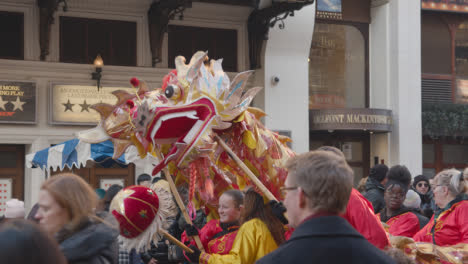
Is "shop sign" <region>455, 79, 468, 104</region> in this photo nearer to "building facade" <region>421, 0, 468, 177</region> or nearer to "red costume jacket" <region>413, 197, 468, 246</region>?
"building facade" <region>421, 0, 468, 177</region>

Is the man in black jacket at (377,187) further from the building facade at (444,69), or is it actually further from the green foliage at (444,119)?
the building facade at (444,69)

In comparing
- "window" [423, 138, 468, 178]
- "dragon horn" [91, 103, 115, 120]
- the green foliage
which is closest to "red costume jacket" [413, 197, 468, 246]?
"dragon horn" [91, 103, 115, 120]

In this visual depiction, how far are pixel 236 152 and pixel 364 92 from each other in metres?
11.0

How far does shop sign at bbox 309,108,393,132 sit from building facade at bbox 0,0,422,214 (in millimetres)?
22

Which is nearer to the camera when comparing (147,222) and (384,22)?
(147,222)

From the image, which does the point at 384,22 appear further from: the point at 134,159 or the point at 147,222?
the point at 147,222

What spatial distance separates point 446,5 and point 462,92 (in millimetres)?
2225

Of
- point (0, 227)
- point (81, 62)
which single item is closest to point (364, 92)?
point (81, 62)

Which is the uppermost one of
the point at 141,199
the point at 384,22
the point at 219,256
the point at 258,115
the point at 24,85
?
the point at 384,22

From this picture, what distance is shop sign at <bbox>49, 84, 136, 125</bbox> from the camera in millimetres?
12602

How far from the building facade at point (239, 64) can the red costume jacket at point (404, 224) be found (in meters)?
Answer: 7.62

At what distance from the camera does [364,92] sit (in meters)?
16.2

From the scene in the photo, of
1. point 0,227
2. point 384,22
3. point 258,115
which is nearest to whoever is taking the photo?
point 0,227

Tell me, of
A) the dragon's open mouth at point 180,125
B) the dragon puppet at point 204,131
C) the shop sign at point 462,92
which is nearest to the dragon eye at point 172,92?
the dragon puppet at point 204,131
